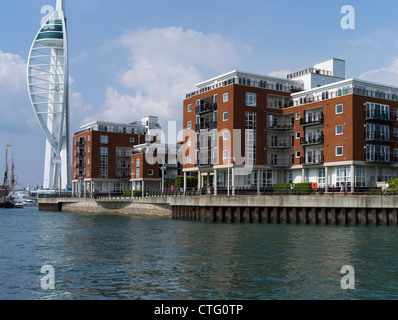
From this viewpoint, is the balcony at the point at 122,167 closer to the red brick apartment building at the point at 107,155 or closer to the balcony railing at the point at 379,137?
the red brick apartment building at the point at 107,155

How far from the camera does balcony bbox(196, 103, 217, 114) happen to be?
71.5 m

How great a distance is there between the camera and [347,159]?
60.9 m

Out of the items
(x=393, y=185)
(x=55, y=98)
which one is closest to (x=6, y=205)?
(x=55, y=98)

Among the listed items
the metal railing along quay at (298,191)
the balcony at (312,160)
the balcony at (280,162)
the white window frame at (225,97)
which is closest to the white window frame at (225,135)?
the white window frame at (225,97)

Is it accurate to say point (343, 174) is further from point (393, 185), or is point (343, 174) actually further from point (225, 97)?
point (225, 97)

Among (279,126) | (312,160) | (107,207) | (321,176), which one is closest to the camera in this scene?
(321,176)

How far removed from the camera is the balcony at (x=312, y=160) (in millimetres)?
64450

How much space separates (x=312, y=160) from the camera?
6600 centimetres

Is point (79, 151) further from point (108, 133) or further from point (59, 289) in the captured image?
point (59, 289)

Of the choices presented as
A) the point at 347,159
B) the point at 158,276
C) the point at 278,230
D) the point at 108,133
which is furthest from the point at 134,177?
the point at 158,276

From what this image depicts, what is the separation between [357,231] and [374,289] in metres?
21.4

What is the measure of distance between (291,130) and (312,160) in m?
7.18

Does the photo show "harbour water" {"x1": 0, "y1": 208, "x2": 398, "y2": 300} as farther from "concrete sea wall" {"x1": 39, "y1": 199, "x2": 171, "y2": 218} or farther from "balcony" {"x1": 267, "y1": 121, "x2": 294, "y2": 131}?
"balcony" {"x1": 267, "y1": 121, "x2": 294, "y2": 131}

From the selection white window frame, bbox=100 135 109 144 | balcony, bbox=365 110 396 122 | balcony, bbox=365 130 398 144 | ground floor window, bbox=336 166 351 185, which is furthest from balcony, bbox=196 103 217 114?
white window frame, bbox=100 135 109 144
